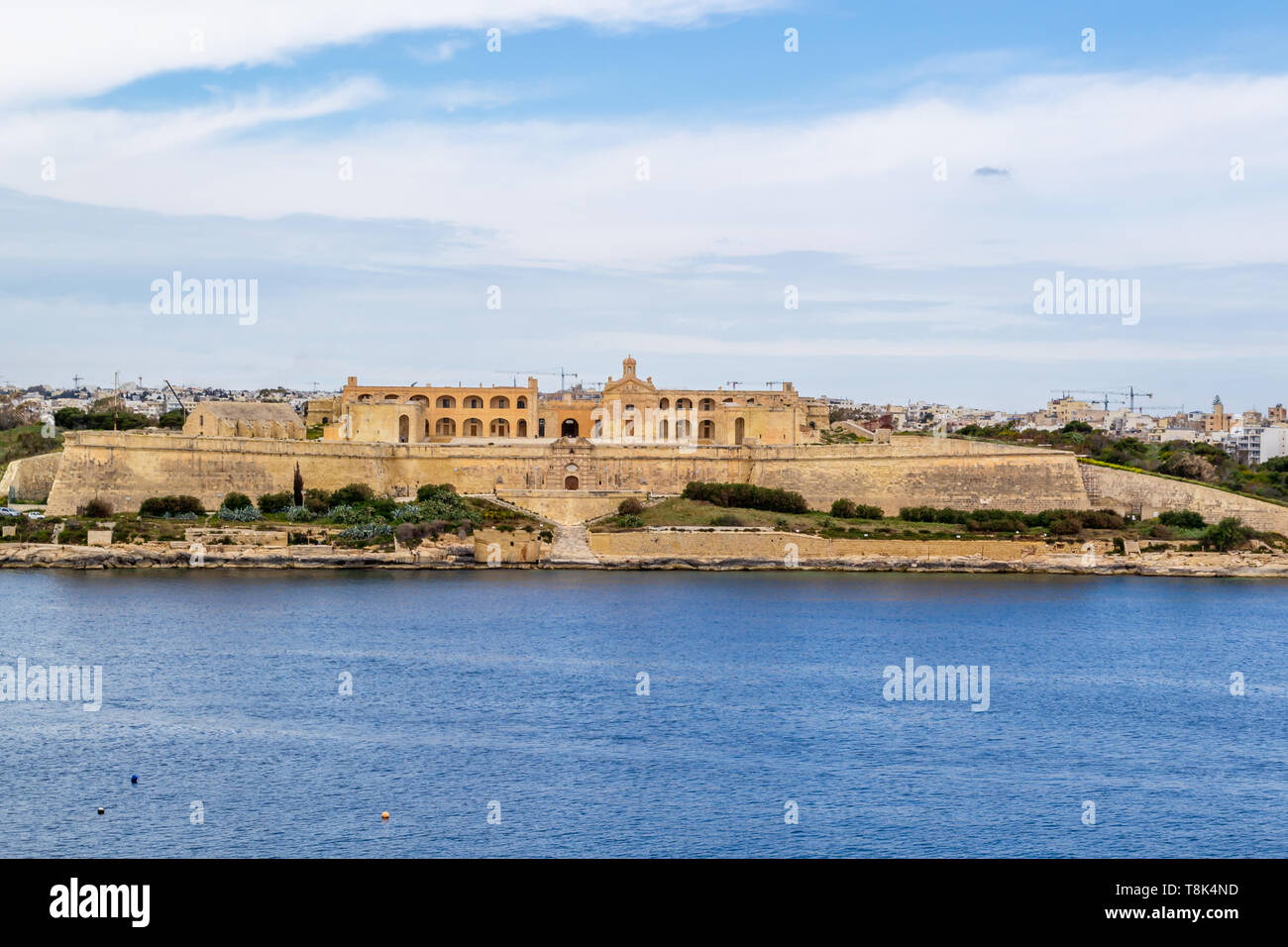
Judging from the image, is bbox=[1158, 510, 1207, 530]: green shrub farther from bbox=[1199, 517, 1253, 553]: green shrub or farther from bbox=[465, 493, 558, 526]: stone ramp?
bbox=[465, 493, 558, 526]: stone ramp

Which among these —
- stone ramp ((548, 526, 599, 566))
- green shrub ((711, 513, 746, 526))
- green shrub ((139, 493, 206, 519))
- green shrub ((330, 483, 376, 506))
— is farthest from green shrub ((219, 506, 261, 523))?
green shrub ((711, 513, 746, 526))

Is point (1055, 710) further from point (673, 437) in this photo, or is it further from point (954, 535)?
point (673, 437)

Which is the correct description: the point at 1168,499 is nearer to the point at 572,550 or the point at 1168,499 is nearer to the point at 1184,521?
the point at 1184,521

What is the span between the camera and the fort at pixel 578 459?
115 feet

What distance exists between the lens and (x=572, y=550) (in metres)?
33.6

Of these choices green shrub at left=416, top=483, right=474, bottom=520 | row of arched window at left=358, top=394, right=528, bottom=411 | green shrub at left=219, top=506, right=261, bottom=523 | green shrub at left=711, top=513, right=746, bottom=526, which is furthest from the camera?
row of arched window at left=358, top=394, right=528, bottom=411

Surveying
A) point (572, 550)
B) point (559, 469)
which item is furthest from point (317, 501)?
point (559, 469)

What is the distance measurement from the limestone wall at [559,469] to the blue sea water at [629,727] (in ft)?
21.3

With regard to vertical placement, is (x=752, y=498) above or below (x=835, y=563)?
above
